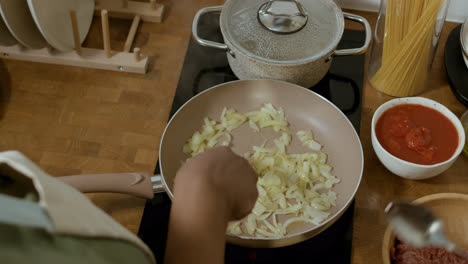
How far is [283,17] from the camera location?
3.16 ft

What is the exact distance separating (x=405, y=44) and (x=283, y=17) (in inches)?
9.5

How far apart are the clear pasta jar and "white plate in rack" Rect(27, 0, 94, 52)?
67cm

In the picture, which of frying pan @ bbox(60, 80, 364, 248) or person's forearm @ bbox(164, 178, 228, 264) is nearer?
person's forearm @ bbox(164, 178, 228, 264)

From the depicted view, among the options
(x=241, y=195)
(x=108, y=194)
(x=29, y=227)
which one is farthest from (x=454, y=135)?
(x=29, y=227)

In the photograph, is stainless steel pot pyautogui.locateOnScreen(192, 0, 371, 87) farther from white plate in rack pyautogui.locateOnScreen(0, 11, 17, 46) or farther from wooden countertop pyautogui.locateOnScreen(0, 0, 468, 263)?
white plate in rack pyautogui.locateOnScreen(0, 11, 17, 46)

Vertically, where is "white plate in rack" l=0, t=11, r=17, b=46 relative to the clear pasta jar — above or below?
below

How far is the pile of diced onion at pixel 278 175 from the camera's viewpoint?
0.86 meters

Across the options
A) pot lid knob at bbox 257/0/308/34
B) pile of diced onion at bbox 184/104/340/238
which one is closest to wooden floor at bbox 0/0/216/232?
pile of diced onion at bbox 184/104/340/238

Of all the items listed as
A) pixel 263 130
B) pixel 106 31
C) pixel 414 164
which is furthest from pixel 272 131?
pixel 106 31

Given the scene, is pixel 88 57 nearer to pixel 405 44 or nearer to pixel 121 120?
pixel 121 120

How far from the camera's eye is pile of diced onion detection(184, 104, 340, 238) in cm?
86

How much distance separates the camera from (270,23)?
967 millimetres

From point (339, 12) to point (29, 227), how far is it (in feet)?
2.70

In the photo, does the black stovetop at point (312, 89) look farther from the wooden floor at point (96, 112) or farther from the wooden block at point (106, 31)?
the wooden block at point (106, 31)
